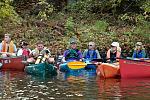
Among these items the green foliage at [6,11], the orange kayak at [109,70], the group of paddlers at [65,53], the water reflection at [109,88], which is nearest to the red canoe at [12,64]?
the group of paddlers at [65,53]

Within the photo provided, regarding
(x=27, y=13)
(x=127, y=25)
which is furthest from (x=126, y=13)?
(x=27, y=13)

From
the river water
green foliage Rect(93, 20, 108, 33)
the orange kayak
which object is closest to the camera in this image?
the river water

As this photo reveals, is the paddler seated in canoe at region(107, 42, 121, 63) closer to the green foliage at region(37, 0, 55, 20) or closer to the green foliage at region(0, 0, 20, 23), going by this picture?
the green foliage at region(0, 0, 20, 23)

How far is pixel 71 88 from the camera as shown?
1423 centimetres

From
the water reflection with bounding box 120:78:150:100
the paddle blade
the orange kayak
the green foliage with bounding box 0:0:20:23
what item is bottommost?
the water reflection with bounding box 120:78:150:100

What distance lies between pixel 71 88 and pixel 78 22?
12523 mm

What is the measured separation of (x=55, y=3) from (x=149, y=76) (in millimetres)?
12520

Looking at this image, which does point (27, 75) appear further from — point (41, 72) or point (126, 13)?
point (126, 13)

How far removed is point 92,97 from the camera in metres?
12.6

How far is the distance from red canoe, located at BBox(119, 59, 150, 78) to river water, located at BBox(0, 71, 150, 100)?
18.1 inches

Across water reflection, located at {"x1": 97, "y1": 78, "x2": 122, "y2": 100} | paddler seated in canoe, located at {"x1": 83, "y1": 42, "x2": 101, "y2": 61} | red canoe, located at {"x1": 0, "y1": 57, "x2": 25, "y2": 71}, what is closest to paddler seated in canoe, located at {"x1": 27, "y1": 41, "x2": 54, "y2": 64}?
red canoe, located at {"x1": 0, "y1": 57, "x2": 25, "y2": 71}

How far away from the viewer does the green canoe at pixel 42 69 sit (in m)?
17.5

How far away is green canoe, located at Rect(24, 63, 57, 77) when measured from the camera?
17484 mm

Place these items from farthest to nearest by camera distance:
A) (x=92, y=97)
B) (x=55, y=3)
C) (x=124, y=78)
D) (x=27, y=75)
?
(x=55, y=3) < (x=27, y=75) < (x=124, y=78) < (x=92, y=97)
